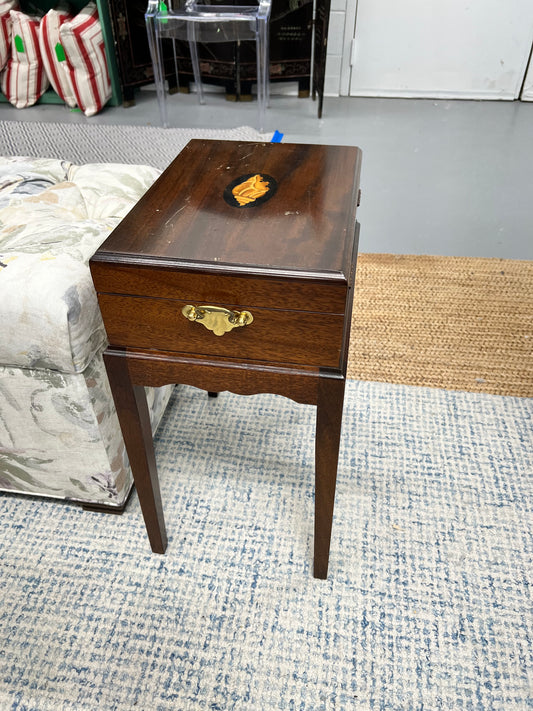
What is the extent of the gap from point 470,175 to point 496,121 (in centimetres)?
71

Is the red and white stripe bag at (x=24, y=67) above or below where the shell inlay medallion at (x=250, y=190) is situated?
below

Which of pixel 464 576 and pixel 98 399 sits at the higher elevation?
pixel 98 399

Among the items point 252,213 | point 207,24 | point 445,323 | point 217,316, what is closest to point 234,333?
point 217,316

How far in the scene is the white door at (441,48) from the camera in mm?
2932

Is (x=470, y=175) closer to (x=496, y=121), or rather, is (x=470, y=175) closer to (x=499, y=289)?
(x=496, y=121)

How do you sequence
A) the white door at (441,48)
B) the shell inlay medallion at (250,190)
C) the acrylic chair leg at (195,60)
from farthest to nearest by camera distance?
the white door at (441,48) → the acrylic chair leg at (195,60) → the shell inlay medallion at (250,190)

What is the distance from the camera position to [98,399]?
0.95 m

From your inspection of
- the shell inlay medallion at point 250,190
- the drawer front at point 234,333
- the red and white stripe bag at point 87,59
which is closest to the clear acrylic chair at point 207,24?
the red and white stripe bag at point 87,59

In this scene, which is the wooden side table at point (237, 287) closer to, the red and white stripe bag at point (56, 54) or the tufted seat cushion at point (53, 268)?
the tufted seat cushion at point (53, 268)

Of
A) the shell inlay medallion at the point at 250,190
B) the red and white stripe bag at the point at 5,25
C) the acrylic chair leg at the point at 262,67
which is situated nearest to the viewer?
the shell inlay medallion at the point at 250,190

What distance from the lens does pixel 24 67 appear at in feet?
9.45

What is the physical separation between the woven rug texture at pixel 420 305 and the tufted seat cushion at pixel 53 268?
35cm

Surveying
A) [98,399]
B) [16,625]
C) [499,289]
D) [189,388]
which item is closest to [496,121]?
[499,289]

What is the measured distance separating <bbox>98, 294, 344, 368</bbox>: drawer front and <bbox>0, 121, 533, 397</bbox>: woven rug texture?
2.44 feet
